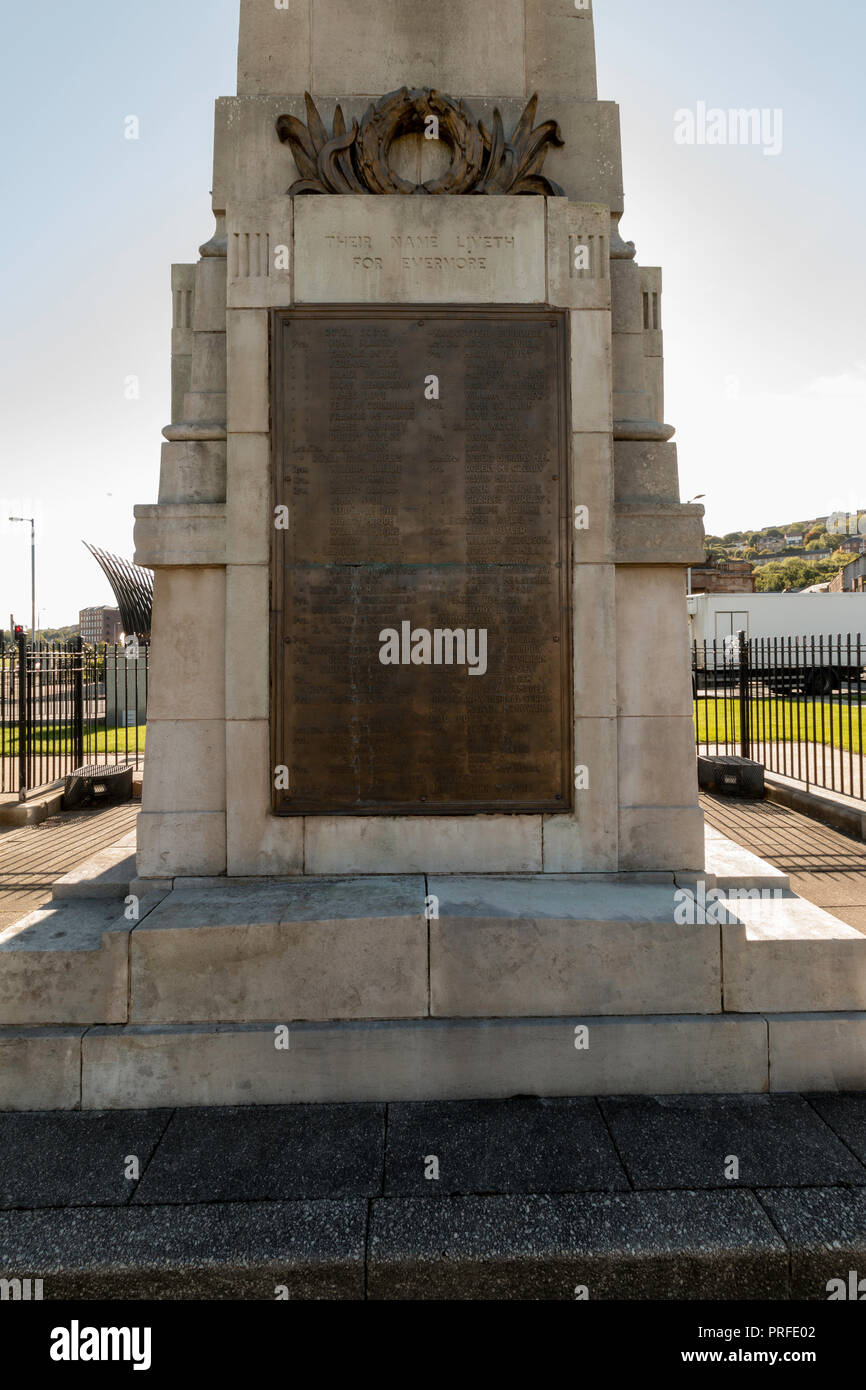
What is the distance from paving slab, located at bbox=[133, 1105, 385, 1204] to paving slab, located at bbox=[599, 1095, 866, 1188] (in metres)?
1.35

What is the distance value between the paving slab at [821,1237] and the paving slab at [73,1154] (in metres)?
3.05

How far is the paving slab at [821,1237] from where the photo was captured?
3.04m

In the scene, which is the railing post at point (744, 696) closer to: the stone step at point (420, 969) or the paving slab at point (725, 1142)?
the stone step at point (420, 969)

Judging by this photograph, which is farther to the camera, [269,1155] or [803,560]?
[803,560]

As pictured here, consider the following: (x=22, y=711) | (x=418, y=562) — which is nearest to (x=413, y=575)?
(x=418, y=562)

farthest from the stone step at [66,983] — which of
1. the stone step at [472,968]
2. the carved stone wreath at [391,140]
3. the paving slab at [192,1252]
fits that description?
the carved stone wreath at [391,140]

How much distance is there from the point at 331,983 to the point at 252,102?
21.4 ft

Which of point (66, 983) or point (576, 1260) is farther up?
point (66, 983)

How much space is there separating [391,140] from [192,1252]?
7113 millimetres

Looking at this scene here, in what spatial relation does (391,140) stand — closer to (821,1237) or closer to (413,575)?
(413,575)

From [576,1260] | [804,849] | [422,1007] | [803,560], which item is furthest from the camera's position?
[803,560]

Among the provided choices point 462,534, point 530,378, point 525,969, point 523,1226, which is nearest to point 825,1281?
point 523,1226

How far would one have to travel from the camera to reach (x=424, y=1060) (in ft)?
13.8
